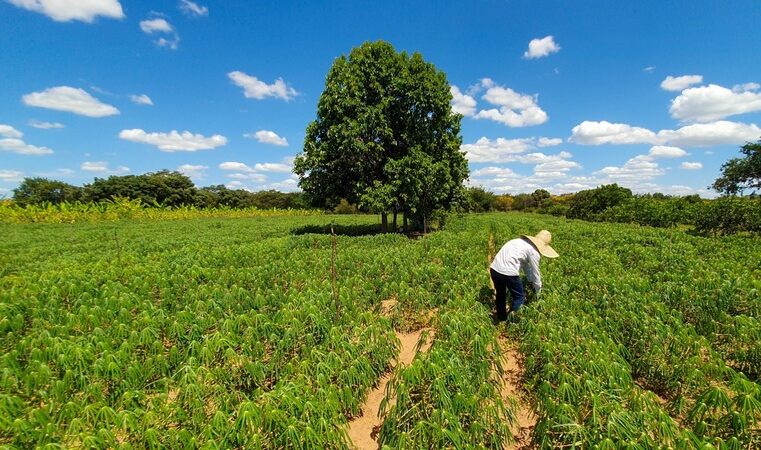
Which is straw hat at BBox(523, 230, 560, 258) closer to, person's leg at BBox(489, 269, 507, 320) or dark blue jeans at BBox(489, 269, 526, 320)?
dark blue jeans at BBox(489, 269, 526, 320)

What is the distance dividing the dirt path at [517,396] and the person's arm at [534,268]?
52.2 inches

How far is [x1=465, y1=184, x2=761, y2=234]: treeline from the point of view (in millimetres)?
20078

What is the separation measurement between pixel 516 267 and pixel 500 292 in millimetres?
622

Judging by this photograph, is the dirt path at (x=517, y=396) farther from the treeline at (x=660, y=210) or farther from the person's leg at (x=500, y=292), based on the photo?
the treeline at (x=660, y=210)

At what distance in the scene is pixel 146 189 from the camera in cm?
6091

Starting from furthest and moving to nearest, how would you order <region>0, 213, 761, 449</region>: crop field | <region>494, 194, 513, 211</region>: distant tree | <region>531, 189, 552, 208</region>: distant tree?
<region>531, 189, 552, 208</region>: distant tree → <region>494, 194, 513, 211</region>: distant tree → <region>0, 213, 761, 449</region>: crop field

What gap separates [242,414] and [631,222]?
4281cm

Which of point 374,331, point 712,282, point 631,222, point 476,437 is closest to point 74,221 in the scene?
point 374,331

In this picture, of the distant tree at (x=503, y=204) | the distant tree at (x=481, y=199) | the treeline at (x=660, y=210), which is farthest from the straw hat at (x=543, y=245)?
the distant tree at (x=503, y=204)

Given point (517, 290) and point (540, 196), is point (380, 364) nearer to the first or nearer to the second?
point (517, 290)

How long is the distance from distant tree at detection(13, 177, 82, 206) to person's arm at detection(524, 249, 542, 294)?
76.9 metres

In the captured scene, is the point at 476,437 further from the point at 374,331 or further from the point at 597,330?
the point at 597,330

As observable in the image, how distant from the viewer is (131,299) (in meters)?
6.58

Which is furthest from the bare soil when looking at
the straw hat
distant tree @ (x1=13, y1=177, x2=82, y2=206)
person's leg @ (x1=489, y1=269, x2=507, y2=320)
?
distant tree @ (x1=13, y1=177, x2=82, y2=206)
